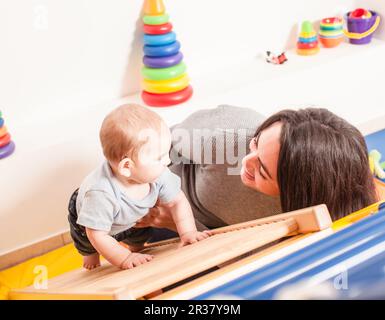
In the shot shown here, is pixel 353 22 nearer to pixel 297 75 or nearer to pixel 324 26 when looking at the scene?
pixel 324 26

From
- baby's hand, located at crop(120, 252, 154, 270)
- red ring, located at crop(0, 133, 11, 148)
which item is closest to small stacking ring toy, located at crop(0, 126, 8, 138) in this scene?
red ring, located at crop(0, 133, 11, 148)

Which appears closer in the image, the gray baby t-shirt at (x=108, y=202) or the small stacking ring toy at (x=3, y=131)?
the gray baby t-shirt at (x=108, y=202)

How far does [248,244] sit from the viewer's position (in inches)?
26.9

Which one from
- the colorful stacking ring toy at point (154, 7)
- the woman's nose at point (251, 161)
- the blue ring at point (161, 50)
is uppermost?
the colorful stacking ring toy at point (154, 7)

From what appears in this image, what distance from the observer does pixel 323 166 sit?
2.97ft

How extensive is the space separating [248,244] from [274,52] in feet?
4.83

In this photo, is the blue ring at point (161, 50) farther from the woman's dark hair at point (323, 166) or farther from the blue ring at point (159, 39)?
the woman's dark hair at point (323, 166)

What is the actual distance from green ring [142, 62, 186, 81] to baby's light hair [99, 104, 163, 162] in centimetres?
76

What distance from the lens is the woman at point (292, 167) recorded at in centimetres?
91

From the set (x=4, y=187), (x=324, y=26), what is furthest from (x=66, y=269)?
(x=324, y=26)

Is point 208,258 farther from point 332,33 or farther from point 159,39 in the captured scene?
point 332,33

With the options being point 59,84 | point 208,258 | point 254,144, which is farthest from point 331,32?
point 208,258

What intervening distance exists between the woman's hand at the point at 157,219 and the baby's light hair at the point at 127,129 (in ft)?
0.80

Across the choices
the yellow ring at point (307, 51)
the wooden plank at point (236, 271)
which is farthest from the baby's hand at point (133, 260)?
the yellow ring at point (307, 51)
